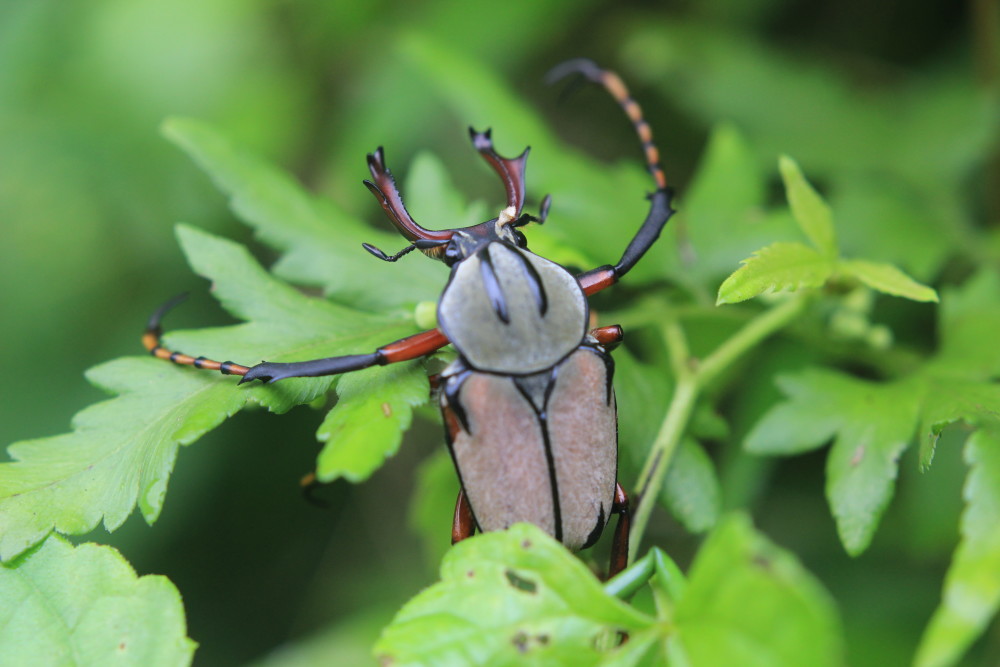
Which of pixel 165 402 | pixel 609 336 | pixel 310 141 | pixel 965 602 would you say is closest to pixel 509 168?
pixel 609 336

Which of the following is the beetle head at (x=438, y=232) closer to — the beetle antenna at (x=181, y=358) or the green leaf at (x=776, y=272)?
the beetle antenna at (x=181, y=358)

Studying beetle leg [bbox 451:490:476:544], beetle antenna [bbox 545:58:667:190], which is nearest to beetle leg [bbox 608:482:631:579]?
beetle leg [bbox 451:490:476:544]

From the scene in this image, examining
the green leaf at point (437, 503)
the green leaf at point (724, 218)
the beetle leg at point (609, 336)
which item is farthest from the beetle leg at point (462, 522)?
the green leaf at point (724, 218)

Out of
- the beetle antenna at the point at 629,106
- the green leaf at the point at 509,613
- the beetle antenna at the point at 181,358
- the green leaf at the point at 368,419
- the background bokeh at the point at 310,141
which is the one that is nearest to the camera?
the green leaf at the point at 509,613

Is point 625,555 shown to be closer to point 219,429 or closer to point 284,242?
point 284,242

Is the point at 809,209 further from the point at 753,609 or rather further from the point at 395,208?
the point at 753,609
